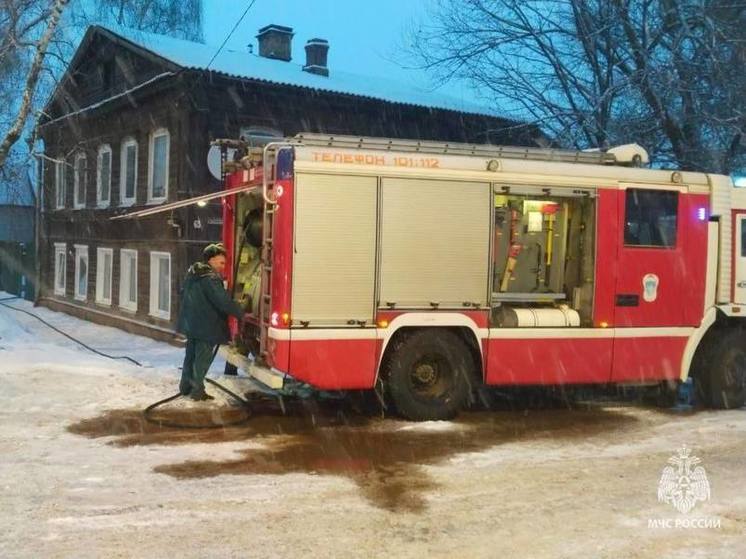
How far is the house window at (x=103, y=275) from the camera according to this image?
67.9 feet

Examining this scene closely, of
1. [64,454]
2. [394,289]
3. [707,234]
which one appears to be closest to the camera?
[64,454]

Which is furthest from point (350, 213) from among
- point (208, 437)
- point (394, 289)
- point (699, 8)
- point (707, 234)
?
point (699, 8)

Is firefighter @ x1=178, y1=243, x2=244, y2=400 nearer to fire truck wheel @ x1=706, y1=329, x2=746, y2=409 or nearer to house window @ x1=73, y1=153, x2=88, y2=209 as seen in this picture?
fire truck wheel @ x1=706, y1=329, x2=746, y2=409

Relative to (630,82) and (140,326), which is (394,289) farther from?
(140,326)

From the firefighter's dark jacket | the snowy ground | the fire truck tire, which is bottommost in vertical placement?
the snowy ground

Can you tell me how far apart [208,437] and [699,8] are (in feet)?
38.4

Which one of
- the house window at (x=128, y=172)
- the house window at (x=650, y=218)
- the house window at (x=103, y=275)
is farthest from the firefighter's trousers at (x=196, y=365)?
the house window at (x=103, y=275)

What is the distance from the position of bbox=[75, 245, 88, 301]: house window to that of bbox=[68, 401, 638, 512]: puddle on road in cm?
1449

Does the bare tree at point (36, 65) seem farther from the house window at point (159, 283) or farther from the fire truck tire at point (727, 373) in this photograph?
the fire truck tire at point (727, 373)

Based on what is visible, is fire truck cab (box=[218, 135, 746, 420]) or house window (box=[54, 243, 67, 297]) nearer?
fire truck cab (box=[218, 135, 746, 420])

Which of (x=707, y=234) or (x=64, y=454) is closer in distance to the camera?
(x=64, y=454)

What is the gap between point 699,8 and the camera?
1442 centimetres

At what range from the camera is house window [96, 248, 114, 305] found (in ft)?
67.9

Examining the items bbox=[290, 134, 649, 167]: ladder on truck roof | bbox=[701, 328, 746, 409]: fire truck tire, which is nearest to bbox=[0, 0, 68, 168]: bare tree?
bbox=[290, 134, 649, 167]: ladder on truck roof
